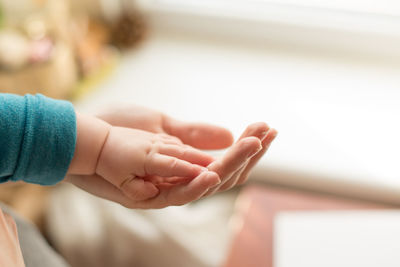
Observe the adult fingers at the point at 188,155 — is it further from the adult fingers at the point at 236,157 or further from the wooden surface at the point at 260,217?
the wooden surface at the point at 260,217

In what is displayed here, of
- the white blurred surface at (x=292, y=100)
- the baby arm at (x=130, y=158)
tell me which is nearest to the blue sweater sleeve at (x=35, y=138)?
the baby arm at (x=130, y=158)

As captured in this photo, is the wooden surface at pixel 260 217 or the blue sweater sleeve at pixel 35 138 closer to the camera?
the blue sweater sleeve at pixel 35 138

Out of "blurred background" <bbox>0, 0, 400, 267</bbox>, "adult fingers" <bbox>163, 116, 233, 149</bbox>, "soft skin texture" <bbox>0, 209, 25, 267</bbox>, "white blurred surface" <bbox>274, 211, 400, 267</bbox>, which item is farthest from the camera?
"blurred background" <bbox>0, 0, 400, 267</bbox>

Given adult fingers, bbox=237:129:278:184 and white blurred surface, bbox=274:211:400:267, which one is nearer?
adult fingers, bbox=237:129:278:184

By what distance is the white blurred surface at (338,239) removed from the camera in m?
0.65

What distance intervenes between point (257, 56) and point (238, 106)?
7.9 inches

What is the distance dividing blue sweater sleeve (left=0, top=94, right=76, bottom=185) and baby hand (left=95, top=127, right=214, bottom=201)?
4 cm

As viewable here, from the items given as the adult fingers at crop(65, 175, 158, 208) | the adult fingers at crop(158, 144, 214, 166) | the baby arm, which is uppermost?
the adult fingers at crop(158, 144, 214, 166)

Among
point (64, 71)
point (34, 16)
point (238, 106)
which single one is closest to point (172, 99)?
point (238, 106)

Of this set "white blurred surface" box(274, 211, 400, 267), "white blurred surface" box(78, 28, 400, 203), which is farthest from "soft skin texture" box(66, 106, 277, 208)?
"white blurred surface" box(78, 28, 400, 203)

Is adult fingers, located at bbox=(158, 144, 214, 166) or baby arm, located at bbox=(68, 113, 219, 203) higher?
adult fingers, located at bbox=(158, 144, 214, 166)

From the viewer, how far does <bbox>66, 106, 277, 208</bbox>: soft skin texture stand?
403 mm

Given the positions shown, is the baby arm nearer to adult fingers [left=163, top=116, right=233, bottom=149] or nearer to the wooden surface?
adult fingers [left=163, top=116, right=233, bottom=149]

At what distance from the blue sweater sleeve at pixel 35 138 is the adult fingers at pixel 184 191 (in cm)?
9
